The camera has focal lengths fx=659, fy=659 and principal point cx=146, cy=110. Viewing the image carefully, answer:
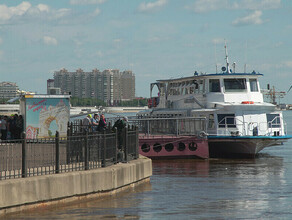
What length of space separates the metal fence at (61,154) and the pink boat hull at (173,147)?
13235 mm

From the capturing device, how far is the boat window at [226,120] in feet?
113

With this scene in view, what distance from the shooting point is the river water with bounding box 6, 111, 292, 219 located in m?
14.8

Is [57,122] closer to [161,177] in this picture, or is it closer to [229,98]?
[161,177]

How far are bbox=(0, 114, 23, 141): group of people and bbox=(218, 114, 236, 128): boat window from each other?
1095cm

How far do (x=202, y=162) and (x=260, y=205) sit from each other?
15.5 metres

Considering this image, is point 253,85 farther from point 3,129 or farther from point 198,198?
point 198,198

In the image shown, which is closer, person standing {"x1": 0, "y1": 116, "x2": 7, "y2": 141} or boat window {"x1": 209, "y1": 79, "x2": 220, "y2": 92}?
person standing {"x1": 0, "y1": 116, "x2": 7, "y2": 141}

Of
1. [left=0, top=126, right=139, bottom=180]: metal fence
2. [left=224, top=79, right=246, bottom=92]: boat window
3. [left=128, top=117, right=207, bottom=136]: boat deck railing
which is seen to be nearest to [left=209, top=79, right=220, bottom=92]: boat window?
[left=224, top=79, right=246, bottom=92]: boat window

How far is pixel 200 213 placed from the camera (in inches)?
603

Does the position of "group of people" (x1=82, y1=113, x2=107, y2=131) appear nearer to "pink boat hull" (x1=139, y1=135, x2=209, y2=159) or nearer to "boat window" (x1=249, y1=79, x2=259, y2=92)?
"pink boat hull" (x1=139, y1=135, x2=209, y2=159)

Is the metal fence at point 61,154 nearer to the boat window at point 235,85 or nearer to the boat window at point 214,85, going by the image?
the boat window at point 214,85

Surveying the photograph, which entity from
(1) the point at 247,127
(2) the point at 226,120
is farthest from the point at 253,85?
(1) the point at 247,127

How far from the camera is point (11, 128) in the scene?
2925 centimetres

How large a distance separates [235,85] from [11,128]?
43.5 ft
